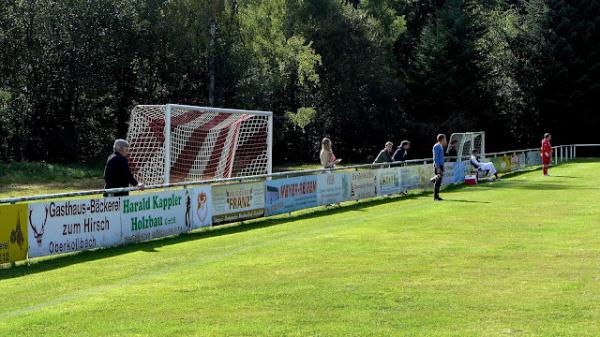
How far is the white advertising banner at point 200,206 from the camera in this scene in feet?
62.2

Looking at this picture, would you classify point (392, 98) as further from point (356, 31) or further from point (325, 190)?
point (325, 190)

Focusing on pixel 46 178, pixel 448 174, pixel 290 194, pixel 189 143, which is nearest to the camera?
pixel 290 194

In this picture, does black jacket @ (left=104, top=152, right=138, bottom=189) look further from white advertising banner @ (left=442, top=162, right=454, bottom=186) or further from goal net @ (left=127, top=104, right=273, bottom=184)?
white advertising banner @ (left=442, top=162, right=454, bottom=186)

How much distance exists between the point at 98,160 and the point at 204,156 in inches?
1005

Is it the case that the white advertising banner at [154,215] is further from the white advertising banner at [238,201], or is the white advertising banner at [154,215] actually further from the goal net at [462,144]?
the goal net at [462,144]

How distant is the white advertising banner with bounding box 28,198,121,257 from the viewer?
14469mm

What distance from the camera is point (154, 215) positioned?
17.6 m

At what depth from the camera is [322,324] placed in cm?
897

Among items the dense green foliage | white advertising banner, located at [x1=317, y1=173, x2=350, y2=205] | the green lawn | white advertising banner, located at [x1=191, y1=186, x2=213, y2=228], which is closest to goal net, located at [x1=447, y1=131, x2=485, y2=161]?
white advertising banner, located at [x1=317, y1=173, x2=350, y2=205]

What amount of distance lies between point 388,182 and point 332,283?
59.0 ft

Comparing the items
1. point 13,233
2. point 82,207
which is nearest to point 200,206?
point 82,207

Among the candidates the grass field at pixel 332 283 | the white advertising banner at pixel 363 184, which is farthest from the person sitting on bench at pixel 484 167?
the grass field at pixel 332 283

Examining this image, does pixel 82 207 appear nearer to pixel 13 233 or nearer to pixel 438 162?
pixel 13 233

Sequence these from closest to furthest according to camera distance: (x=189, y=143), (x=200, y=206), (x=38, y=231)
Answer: (x=38, y=231)
(x=200, y=206)
(x=189, y=143)
